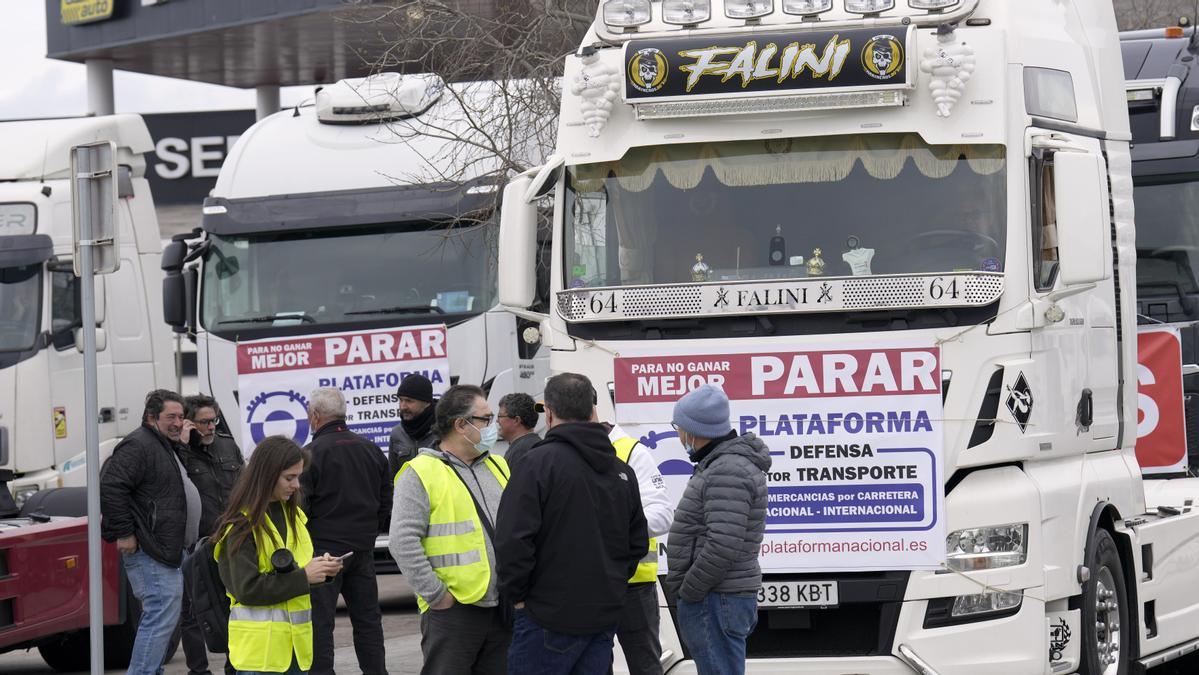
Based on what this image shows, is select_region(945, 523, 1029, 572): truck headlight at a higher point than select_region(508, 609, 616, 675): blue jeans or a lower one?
higher

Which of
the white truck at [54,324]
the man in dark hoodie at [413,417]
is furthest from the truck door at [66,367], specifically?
the man in dark hoodie at [413,417]

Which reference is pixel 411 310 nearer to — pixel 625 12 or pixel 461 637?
pixel 625 12

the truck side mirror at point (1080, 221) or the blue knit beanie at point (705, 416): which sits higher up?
the truck side mirror at point (1080, 221)

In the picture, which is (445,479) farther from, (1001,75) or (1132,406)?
(1132,406)

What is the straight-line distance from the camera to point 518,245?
30.1 ft

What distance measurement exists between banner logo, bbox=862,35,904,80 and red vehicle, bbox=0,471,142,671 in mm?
5816

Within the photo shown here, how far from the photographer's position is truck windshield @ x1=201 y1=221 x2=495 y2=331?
14484mm

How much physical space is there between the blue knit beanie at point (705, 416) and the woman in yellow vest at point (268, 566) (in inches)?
61.8

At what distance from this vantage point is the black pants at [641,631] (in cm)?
797

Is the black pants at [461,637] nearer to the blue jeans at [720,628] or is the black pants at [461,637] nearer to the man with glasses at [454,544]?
the man with glasses at [454,544]

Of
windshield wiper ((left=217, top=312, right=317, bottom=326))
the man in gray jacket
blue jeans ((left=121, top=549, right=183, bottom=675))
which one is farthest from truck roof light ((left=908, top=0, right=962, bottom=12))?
windshield wiper ((left=217, top=312, right=317, bottom=326))

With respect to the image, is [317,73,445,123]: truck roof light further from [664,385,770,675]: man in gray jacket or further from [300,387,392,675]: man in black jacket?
[664,385,770,675]: man in gray jacket

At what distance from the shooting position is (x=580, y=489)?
22.0 ft

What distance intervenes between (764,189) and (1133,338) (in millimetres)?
2453
